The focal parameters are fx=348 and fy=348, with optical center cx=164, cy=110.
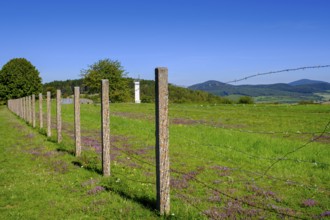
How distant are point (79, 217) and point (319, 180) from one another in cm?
771

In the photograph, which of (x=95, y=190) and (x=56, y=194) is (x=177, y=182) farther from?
(x=56, y=194)

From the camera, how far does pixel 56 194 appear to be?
9.70 m

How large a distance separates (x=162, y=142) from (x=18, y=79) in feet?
374

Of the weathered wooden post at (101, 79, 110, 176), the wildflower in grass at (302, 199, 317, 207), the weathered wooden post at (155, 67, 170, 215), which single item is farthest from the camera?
the weathered wooden post at (101, 79, 110, 176)

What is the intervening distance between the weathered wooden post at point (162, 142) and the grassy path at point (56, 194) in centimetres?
40

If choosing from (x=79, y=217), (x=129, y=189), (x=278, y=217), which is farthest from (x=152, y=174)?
(x=278, y=217)

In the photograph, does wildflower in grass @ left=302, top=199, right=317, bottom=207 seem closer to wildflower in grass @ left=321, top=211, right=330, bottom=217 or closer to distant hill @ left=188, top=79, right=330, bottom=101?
wildflower in grass @ left=321, top=211, right=330, bottom=217

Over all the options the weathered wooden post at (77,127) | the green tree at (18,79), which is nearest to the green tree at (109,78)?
the green tree at (18,79)

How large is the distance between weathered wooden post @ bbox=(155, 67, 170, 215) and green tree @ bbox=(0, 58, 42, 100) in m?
112

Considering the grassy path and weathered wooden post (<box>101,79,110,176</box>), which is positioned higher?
weathered wooden post (<box>101,79,110,176</box>)

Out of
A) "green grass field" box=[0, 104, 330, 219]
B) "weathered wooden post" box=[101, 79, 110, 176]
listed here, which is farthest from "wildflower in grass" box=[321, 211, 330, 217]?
"weathered wooden post" box=[101, 79, 110, 176]

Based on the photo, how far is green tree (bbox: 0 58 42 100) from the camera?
109312mm

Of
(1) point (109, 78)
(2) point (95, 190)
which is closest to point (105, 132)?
(2) point (95, 190)

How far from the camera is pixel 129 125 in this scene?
28.0 m
